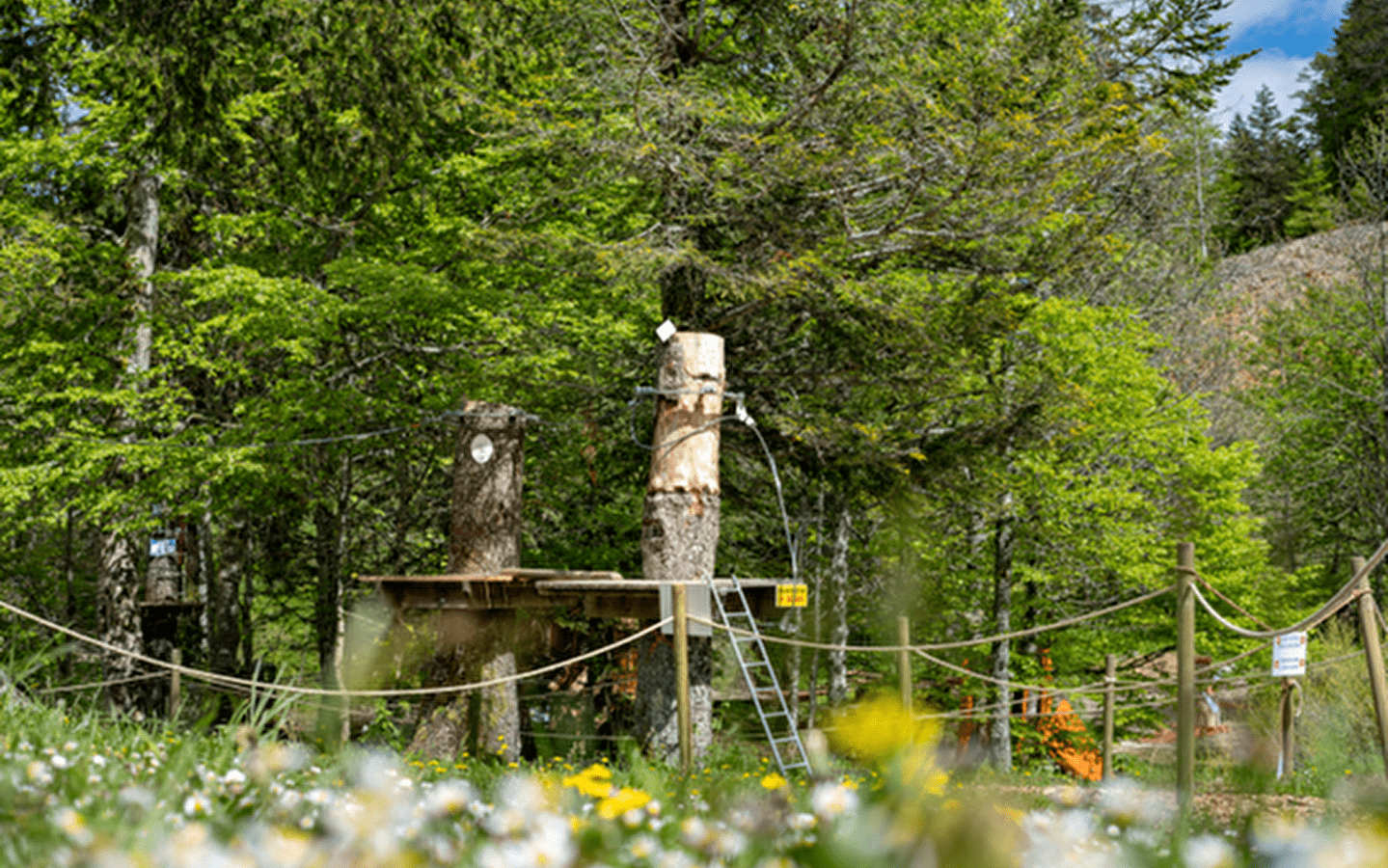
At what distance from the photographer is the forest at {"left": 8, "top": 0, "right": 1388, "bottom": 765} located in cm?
944

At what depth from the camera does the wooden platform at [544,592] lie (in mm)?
8898

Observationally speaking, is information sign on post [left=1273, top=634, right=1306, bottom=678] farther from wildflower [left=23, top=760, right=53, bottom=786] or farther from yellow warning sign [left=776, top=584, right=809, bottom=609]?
wildflower [left=23, top=760, right=53, bottom=786]

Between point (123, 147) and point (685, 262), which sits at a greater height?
point (123, 147)

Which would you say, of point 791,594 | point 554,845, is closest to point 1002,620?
point 791,594

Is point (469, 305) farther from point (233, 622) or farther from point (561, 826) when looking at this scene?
point (561, 826)

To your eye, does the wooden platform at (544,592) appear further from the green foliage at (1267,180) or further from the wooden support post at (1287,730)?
the green foliage at (1267,180)

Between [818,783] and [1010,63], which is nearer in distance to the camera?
[818,783]

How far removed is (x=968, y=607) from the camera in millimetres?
17281

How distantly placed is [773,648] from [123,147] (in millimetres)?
13707

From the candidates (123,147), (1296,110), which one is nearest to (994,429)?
(123,147)

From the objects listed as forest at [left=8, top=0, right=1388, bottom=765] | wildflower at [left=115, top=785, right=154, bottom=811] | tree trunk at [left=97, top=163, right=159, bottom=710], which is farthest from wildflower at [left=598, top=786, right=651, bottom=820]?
tree trunk at [left=97, top=163, right=159, bottom=710]

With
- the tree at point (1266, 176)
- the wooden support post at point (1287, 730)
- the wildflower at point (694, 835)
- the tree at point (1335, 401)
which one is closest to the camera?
the wildflower at point (694, 835)

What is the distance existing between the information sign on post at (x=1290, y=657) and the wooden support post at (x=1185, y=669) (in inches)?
172

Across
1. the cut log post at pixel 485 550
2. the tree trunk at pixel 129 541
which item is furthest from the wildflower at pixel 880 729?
the tree trunk at pixel 129 541
